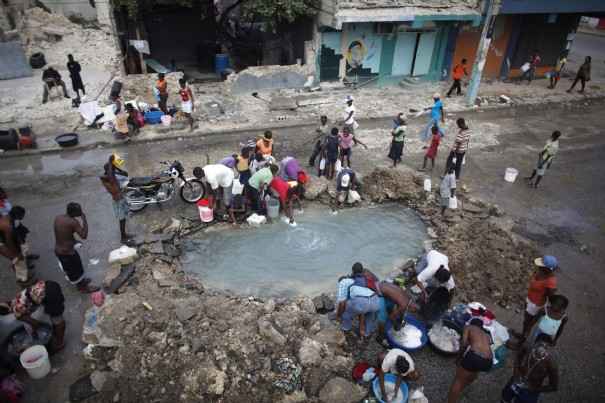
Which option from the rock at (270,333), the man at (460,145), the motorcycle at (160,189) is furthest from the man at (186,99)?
the rock at (270,333)

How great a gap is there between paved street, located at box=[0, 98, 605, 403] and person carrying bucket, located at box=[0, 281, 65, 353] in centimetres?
59

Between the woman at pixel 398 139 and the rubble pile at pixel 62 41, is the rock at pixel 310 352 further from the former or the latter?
the rubble pile at pixel 62 41

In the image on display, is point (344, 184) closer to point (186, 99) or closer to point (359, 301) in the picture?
point (359, 301)

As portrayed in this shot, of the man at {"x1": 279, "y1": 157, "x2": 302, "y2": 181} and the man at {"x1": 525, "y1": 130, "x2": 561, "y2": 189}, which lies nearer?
the man at {"x1": 279, "y1": 157, "x2": 302, "y2": 181}

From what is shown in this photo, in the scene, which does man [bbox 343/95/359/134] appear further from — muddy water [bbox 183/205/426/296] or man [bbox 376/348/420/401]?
man [bbox 376/348/420/401]

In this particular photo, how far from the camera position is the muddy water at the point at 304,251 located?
775 centimetres

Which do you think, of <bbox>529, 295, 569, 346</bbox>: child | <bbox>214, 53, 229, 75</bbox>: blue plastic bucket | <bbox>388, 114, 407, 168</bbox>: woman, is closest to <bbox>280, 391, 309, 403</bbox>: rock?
<bbox>529, 295, 569, 346</bbox>: child

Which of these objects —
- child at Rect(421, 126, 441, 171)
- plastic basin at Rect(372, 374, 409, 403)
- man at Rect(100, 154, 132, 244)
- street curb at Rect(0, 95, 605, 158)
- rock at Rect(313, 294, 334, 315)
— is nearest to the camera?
plastic basin at Rect(372, 374, 409, 403)

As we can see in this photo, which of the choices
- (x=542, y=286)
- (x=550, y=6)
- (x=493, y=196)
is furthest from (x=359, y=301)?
(x=550, y=6)

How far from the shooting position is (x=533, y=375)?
4.90m

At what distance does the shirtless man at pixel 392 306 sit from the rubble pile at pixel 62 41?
17.5 m

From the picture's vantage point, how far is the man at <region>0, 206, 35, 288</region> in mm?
6984

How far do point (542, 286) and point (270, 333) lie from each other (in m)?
4.19

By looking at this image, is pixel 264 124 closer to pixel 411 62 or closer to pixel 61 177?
pixel 61 177
